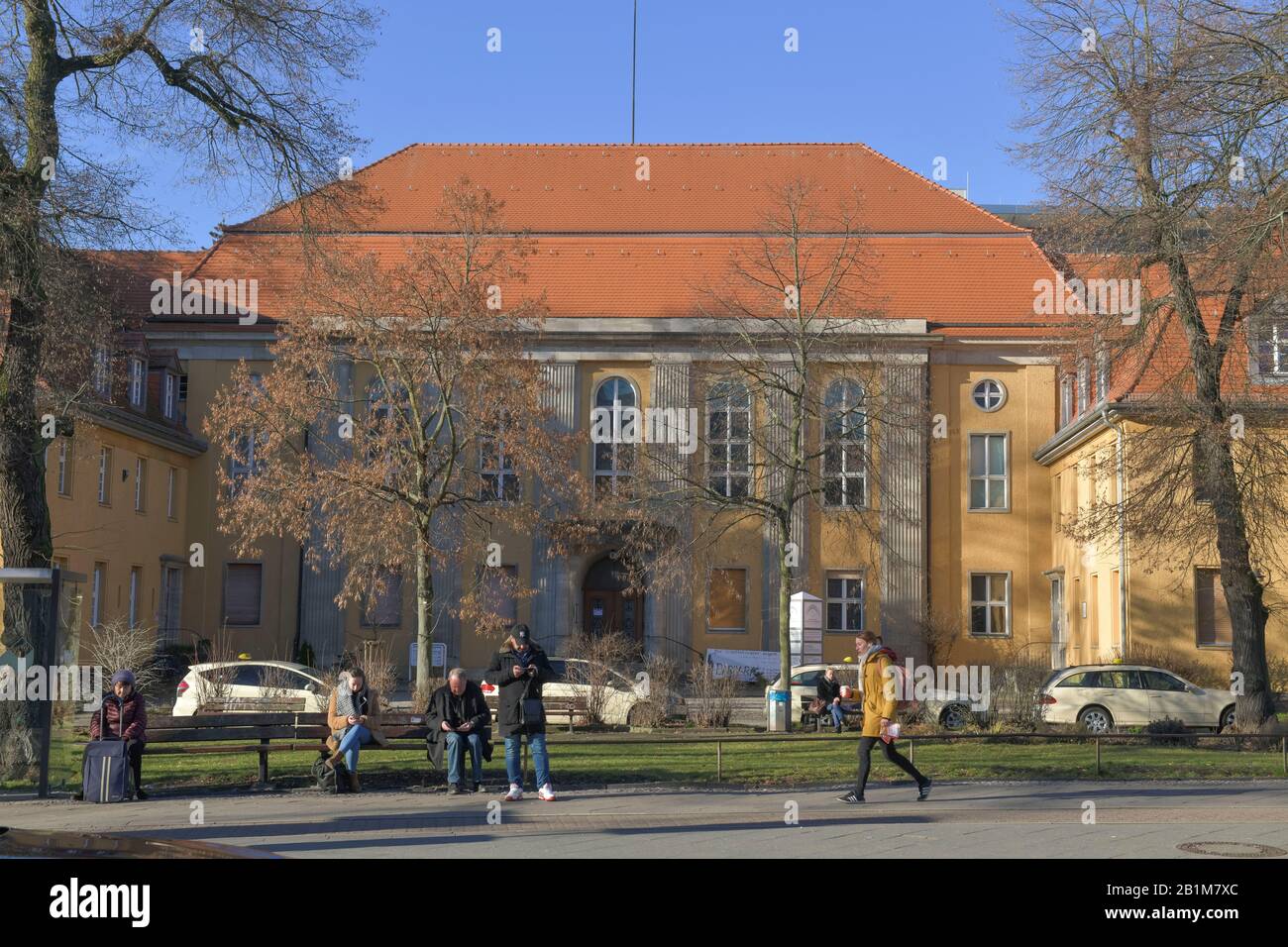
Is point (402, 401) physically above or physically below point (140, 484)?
above

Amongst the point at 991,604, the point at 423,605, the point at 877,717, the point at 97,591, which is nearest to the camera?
the point at 877,717

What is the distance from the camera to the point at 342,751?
14773mm

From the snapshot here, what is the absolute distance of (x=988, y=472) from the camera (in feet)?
132

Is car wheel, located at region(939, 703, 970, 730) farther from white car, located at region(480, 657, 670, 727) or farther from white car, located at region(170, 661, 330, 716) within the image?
white car, located at region(170, 661, 330, 716)

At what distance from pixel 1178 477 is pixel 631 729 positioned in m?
9.87

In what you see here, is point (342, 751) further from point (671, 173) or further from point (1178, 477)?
point (671, 173)

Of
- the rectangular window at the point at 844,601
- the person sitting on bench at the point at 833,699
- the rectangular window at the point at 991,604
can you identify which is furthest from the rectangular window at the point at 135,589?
the rectangular window at the point at 991,604

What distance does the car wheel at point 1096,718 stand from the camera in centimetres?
2481

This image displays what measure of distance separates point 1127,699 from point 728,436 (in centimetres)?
1013

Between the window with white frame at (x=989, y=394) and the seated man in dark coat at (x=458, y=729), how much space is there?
2780 centimetres
